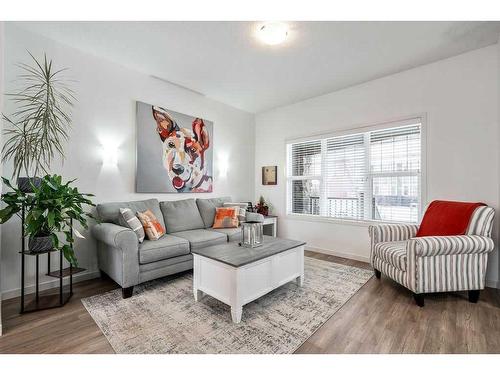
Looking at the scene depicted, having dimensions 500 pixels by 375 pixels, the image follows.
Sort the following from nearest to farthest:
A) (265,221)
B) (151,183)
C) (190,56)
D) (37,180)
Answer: (37,180)
(190,56)
(151,183)
(265,221)

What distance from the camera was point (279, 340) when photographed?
1687mm

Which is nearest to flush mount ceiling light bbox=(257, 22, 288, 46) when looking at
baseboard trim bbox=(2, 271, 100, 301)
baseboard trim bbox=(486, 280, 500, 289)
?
baseboard trim bbox=(2, 271, 100, 301)

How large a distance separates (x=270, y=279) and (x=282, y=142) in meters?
3.00

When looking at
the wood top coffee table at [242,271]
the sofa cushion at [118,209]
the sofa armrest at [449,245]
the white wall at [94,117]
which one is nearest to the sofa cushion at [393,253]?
the sofa armrest at [449,245]

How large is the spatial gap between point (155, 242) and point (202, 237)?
59 cm

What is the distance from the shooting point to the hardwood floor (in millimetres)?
1604

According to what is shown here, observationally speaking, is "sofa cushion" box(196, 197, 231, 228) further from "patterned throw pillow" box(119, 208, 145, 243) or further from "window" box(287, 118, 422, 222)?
"window" box(287, 118, 422, 222)

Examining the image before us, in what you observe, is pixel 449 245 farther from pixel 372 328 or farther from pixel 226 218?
pixel 226 218

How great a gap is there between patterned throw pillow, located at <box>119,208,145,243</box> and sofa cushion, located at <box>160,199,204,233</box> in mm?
640

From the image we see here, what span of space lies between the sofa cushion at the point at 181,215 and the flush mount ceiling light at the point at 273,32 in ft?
7.82

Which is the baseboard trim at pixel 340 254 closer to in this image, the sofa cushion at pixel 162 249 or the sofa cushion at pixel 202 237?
the sofa cushion at pixel 202 237

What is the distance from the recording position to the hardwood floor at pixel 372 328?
5.26 feet
